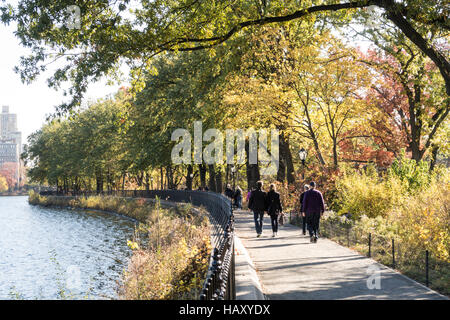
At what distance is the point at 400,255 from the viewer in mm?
12328

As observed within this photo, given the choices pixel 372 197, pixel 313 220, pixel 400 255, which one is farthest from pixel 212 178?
pixel 400 255

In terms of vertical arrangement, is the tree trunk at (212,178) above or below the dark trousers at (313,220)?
above

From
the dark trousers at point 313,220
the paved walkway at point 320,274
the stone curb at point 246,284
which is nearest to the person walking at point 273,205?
the paved walkway at point 320,274

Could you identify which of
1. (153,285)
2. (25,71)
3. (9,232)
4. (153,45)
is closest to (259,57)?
(153,45)

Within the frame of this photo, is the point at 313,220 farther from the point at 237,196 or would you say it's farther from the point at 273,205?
the point at 237,196

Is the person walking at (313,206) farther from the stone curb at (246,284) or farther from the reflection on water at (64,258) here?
the reflection on water at (64,258)

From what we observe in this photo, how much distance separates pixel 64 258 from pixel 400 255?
19382 mm

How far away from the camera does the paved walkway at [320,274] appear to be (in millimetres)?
8883

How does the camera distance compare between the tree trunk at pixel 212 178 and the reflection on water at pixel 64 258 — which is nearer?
the reflection on water at pixel 64 258

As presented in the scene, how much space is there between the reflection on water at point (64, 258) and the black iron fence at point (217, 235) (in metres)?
4.21

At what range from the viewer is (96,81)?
1357cm

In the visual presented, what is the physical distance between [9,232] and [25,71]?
32333mm
